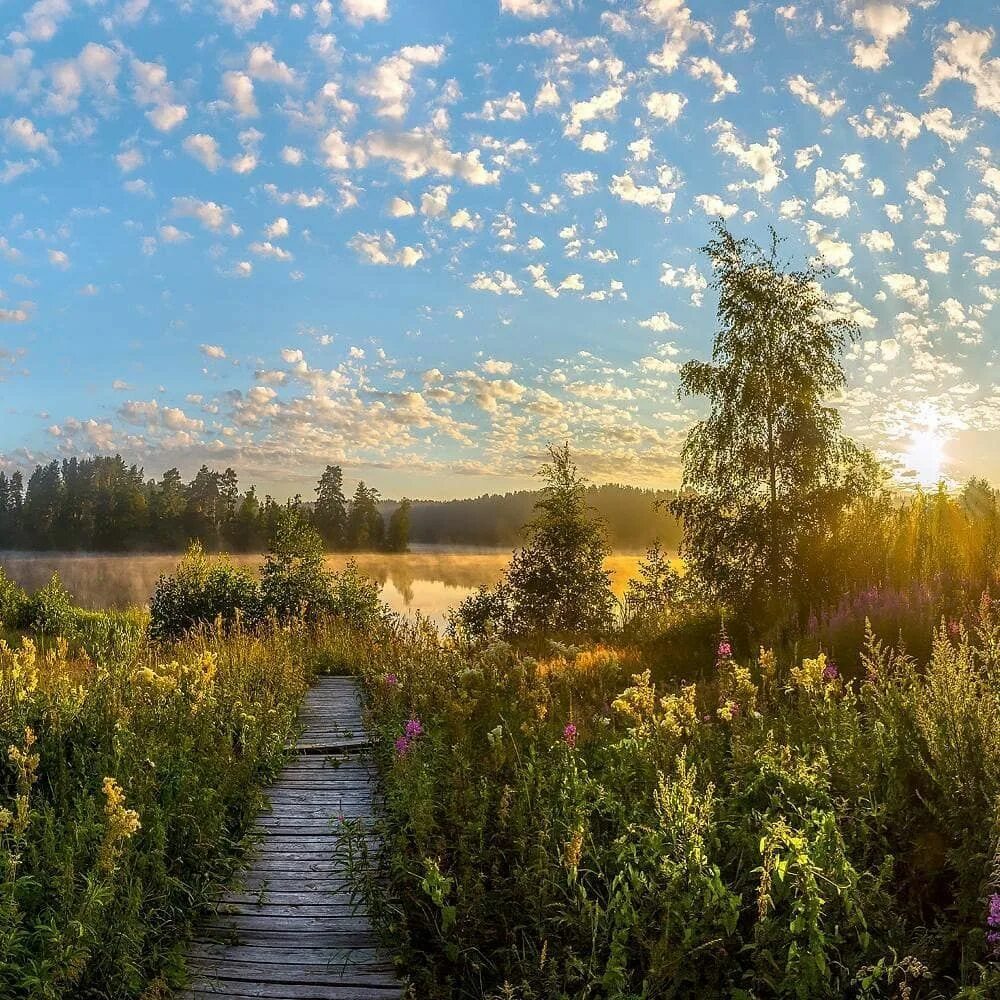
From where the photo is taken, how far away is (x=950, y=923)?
3551mm

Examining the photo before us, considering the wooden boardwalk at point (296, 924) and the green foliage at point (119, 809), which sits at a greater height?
the green foliage at point (119, 809)

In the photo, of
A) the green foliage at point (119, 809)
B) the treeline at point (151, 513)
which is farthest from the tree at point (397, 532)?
the green foliage at point (119, 809)

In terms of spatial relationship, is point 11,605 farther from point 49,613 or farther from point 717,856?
point 717,856

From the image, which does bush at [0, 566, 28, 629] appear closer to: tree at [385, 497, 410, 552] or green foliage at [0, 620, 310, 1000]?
green foliage at [0, 620, 310, 1000]

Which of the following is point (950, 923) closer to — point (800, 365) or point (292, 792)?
point (292, 792)

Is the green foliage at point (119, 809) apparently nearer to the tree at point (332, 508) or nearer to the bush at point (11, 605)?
the bush at point (11, 605)

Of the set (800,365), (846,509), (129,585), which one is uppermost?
(800,365)

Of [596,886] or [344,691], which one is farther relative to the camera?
[344,691]

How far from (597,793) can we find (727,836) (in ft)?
2.42

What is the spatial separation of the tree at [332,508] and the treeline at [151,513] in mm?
71

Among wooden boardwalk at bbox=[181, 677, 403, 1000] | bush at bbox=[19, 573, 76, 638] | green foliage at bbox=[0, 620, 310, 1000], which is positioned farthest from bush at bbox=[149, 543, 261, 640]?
wooden boardwalk at bbox=[181, 677, 403, 1000]

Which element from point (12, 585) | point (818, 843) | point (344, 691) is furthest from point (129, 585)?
point (818, 843)

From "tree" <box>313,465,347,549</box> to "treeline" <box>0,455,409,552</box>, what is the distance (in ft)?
0.23

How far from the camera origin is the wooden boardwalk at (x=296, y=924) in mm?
3961
